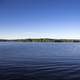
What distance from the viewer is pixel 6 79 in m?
18.4

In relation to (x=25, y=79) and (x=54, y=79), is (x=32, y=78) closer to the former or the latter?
(x=25, y=79)

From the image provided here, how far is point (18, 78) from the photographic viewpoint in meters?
19.2

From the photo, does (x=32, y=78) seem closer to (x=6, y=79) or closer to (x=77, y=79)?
(x=6, y=79)

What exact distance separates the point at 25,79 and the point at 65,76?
4848mm

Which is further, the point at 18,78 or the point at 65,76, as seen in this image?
the point at 65,76

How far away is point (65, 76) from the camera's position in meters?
20.5

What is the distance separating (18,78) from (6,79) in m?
1.39

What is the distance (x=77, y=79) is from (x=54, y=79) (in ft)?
8.13

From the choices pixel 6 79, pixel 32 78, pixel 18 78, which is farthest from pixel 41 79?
pixel 6 79

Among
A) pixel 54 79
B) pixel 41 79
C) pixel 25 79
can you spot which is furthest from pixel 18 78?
pixel 54 79

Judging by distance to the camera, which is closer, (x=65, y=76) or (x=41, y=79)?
(x=41, y=79)

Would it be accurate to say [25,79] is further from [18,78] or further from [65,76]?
[65,76]

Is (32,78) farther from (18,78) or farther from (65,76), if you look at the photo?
(65,76)

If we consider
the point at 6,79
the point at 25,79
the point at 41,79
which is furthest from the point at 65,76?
the point at 6,79
